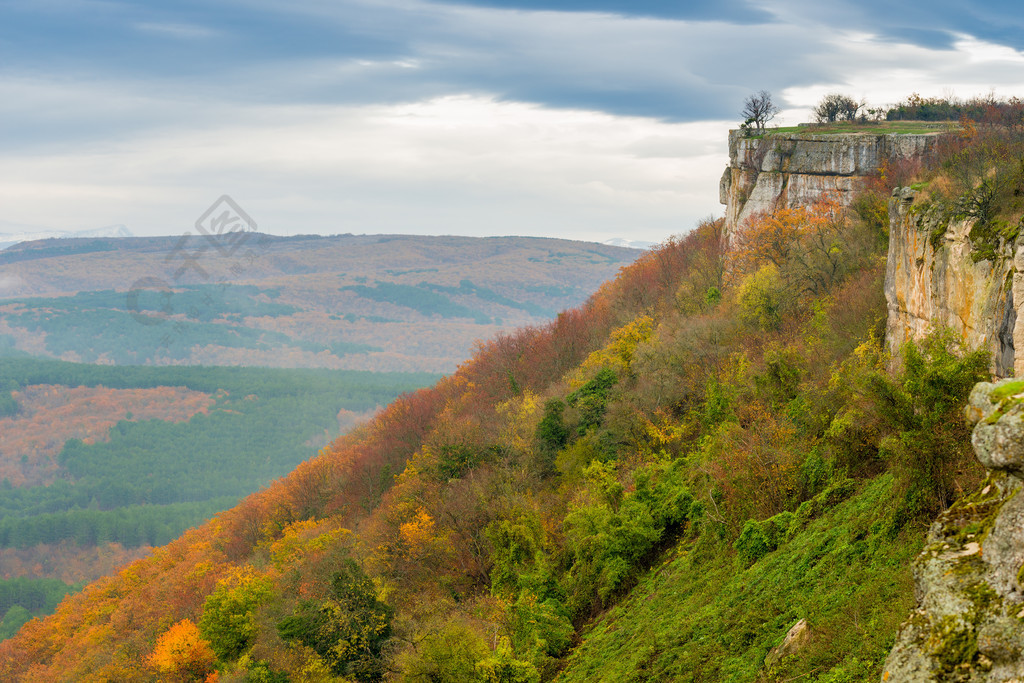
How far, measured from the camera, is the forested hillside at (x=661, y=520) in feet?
46.8

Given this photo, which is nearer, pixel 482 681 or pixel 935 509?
pixel 935 509

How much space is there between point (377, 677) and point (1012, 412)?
25662mm

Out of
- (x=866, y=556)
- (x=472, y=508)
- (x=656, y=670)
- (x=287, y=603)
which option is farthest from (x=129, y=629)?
(x=866, y=556)

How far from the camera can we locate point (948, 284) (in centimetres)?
1831

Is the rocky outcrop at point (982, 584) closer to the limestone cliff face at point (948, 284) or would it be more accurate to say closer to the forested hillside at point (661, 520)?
the forested hillside at point (661, 520)

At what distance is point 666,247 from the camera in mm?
76812

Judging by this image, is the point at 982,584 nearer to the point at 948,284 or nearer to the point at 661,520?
the point at 948,284

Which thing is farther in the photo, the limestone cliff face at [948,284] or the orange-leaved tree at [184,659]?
the orange-leaved tree at [184,659]

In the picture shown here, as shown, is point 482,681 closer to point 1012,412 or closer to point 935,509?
point 935,509

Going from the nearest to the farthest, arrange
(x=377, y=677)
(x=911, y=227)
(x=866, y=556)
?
(x=866, y=556)
(x=911, y=227)
(x=377, y=677)

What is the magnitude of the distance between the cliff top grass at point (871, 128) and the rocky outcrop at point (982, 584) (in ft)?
131

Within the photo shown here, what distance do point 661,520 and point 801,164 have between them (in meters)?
32.7

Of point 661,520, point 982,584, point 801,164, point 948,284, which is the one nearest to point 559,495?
point 661,520

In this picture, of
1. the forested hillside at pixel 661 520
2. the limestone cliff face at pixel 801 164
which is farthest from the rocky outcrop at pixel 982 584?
the limestone cliff face at pixel 801 164
